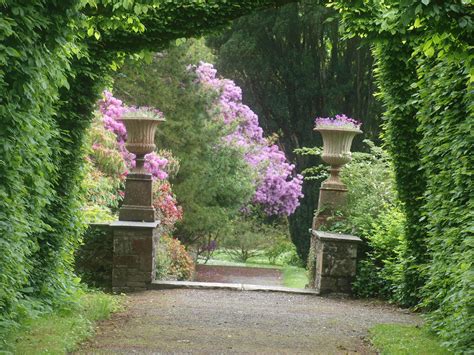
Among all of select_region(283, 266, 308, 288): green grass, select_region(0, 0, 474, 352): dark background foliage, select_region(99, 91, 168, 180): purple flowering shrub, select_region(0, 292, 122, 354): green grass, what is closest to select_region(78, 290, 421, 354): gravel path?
select_region(0, 292, 122, 354): green grass

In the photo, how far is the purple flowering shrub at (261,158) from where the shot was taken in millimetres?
19766

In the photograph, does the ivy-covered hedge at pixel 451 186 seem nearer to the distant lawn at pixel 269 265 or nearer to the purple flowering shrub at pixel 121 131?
the purple flowering shrub at pixel 121 131

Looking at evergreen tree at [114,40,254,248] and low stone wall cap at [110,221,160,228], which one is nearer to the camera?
low stone wall cap at [110,221,160,228]

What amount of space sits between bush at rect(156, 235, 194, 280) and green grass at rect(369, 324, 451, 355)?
466 cm

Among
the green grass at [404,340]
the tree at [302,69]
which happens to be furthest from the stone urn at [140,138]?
the tree at [302,69]

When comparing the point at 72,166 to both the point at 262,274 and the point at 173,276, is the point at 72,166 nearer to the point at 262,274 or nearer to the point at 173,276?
the point at 173,276

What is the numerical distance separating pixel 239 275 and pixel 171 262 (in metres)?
5.20

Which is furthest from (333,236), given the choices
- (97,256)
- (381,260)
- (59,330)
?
(59,330)

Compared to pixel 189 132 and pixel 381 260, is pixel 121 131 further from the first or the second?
pixel 381 260

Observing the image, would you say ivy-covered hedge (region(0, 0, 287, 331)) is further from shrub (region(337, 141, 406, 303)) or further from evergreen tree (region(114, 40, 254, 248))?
evergreen tree (region(114, 40, 254, 248))

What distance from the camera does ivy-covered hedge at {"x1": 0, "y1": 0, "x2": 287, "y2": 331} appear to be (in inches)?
215

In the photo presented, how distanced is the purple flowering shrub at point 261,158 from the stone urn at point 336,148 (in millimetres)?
6619

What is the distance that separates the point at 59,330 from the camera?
22.1 ft

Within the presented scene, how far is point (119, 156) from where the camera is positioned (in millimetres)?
13930
